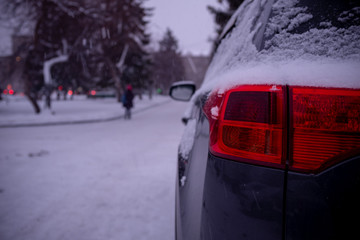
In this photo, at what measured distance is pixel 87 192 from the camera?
302cm

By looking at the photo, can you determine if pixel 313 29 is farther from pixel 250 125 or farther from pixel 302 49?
pixel 250 125

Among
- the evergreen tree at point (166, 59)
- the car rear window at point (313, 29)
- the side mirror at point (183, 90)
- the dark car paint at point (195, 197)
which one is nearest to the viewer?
the car rear window at point (313, 29)

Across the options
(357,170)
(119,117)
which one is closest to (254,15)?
(357,170)

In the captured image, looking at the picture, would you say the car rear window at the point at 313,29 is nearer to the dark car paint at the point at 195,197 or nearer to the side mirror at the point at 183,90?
the dark car paint at the point at 195,197

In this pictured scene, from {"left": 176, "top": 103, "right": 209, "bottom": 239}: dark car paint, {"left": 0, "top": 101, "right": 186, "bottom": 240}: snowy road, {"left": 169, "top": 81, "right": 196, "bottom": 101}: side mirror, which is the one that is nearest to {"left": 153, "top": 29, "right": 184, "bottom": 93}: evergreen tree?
{"left": 0, "top": 101, "right": 186, "bottom": 240}: snowy road

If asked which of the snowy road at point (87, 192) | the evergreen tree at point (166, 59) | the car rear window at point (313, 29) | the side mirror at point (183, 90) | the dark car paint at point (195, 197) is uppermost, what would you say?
the evergreen tree at point (166, 59)

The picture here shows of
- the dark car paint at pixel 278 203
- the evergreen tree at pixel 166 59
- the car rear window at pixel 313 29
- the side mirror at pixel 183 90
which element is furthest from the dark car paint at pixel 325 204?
the evergreen tree at pixel 166 59

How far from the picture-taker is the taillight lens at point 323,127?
2.23 feet

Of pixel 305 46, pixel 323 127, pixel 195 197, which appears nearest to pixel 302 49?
pixel 305 46

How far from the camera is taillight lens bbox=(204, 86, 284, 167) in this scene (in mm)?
746

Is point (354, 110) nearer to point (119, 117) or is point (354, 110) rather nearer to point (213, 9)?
point (119, 117)

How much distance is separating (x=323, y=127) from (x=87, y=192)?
3.14m

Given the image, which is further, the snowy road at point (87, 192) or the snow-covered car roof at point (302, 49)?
the snowy road at point (87, 192)

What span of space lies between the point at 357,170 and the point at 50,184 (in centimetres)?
387
